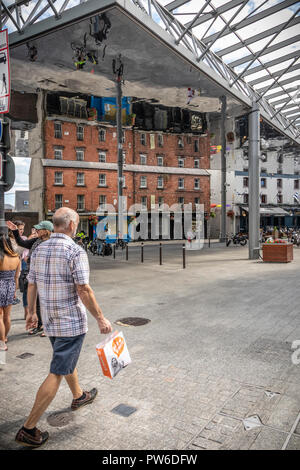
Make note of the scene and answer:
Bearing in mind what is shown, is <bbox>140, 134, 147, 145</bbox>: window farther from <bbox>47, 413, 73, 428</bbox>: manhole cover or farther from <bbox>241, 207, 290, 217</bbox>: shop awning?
<bbox>47, 413, 73, 428</bbox>: manhole cover

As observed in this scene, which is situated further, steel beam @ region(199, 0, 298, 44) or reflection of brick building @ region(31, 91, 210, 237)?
reflection of brick building @ region(31, 91, 210, 237)

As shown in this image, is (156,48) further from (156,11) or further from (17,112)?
(17,112)

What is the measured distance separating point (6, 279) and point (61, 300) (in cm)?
236

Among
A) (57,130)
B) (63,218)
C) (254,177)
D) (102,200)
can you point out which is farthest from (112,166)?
(63,218)

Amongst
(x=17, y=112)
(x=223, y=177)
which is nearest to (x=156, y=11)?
(x=17, y=112)

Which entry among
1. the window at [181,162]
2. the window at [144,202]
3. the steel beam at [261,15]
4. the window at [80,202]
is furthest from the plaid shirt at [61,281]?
the window at [181,162]

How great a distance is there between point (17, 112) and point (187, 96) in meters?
13.1

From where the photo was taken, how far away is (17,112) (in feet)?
81.9

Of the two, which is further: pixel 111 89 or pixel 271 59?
pixel 111 89

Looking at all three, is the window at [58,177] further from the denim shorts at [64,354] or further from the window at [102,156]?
the denim shorts at [64,354]

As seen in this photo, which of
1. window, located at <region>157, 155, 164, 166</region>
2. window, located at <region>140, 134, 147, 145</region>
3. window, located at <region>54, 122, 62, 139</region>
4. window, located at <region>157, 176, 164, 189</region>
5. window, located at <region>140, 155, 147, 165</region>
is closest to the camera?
window, located at <region>54, 122, 62, 139</region>

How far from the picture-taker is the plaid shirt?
9.98ft

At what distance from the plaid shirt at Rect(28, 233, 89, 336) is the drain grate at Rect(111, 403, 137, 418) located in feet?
3.25

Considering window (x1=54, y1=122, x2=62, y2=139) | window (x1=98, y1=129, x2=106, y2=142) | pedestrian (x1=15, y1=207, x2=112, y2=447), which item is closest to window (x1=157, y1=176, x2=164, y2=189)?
window (x1=98, y1=129, x2=106, y2=142)
